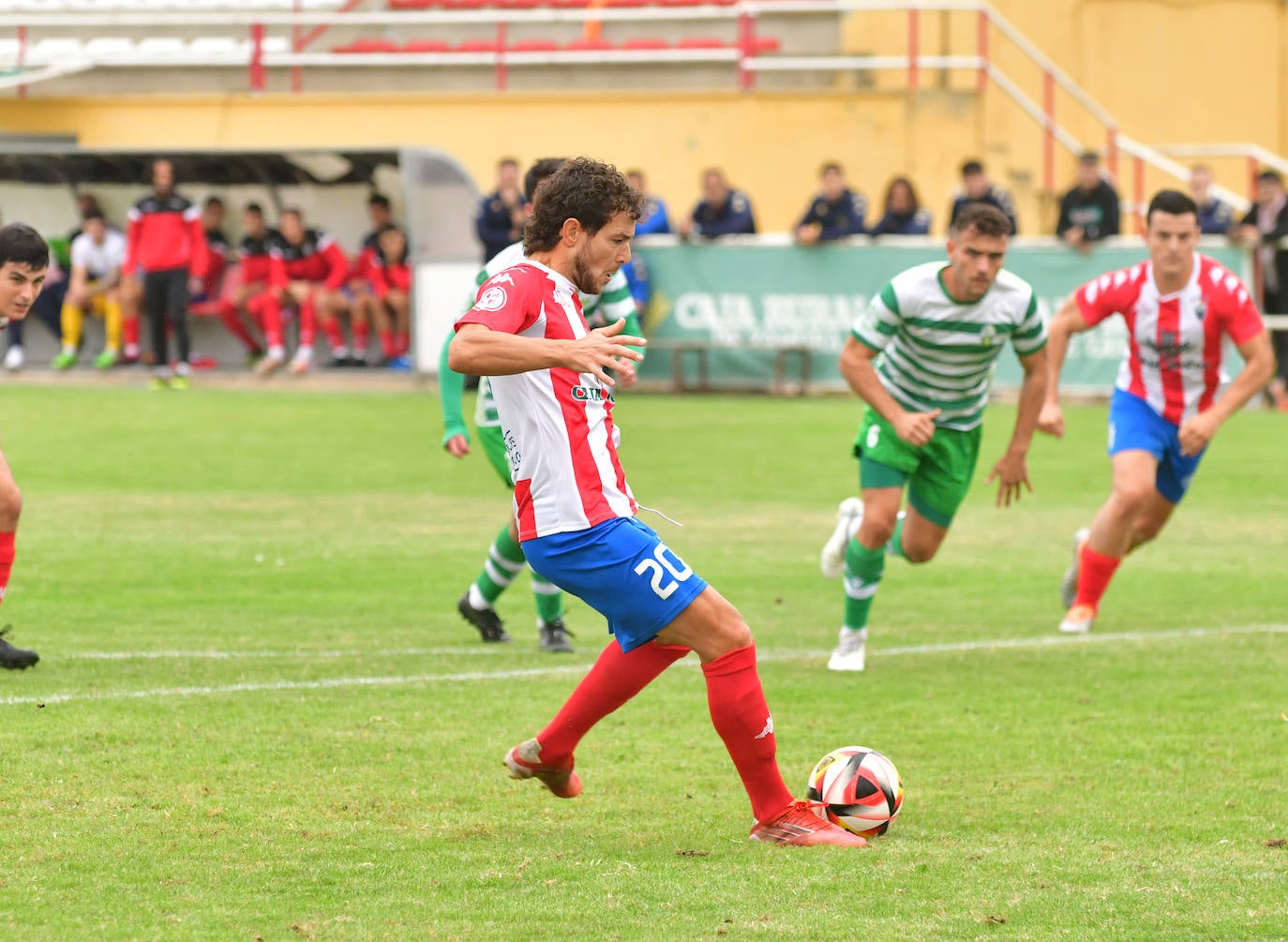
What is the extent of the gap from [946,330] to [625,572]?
3457 mm

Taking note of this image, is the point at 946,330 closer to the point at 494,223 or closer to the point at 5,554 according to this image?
the point at 5,554

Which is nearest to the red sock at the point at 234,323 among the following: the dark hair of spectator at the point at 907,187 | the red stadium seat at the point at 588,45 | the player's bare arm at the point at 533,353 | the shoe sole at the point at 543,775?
the red stadium seat at the point at 588,45

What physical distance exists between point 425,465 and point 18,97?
13917mm

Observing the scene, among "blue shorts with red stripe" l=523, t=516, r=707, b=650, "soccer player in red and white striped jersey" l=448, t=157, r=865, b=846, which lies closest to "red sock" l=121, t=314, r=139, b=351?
"soccer player in red and white striped jersey" l=448, t=157, r=865, b=846

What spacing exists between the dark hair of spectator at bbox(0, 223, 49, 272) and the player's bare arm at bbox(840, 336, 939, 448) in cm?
335

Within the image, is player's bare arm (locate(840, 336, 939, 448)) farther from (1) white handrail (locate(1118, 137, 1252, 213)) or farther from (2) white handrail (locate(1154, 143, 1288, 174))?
(2) white handrail (locate(1154, 143, 1288, 174))

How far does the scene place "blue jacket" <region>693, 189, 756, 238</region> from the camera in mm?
20797

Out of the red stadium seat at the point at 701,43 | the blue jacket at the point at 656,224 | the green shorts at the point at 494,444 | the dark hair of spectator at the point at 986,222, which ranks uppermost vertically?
the red stadium seat at the point at 701,43

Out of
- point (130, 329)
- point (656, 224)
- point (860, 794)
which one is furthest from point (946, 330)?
point (130, 329)

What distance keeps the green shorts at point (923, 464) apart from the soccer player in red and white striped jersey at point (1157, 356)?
816 millimetres

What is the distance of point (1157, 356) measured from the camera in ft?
30.4

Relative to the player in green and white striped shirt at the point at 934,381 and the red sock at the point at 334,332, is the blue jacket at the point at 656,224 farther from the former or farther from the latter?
the player in green and white striped shirt at the point at 934,381

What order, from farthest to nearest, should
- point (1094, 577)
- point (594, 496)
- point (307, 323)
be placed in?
point (307, 323)
point (1094, 577)
point (594, 496)

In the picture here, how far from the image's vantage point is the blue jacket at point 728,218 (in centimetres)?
2080
